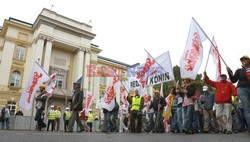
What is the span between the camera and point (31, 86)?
35.0 feet

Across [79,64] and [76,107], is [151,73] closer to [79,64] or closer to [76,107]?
[76,107]

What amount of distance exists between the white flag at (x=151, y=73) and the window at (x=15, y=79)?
23553 millimetres

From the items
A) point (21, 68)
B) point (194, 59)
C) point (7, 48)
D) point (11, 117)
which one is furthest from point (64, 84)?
point (194, 59)

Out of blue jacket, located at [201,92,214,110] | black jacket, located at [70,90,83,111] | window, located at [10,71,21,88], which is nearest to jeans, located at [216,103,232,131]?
blue jacket, located at [201,92,214,110]

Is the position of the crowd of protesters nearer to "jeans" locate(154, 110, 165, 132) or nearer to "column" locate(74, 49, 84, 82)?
"jeans" locate(154, 110, 165, 132)

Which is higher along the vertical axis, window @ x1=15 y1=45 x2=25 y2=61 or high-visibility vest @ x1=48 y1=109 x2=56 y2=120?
window @ x1=15 y1=45 x2=25 y2=61

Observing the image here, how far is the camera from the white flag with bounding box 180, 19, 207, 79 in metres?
6.84

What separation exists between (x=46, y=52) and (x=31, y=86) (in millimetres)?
21987

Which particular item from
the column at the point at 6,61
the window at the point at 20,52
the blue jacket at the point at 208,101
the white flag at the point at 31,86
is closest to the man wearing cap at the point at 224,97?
the blue jacket at the point at 208,101

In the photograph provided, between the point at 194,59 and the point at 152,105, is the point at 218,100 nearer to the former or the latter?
the point at 194,59

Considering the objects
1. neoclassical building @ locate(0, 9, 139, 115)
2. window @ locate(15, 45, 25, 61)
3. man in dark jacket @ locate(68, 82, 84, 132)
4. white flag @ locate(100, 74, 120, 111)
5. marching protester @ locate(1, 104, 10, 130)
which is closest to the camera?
man in dark jacket @ locate(68, 82, 84, 132)

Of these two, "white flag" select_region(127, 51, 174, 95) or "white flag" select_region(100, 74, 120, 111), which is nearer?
"white flag" select_region(100, 74, 120, 111)

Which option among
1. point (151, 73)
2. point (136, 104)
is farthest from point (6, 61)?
point (136, 104)

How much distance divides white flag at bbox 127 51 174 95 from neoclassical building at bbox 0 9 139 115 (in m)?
19.7
